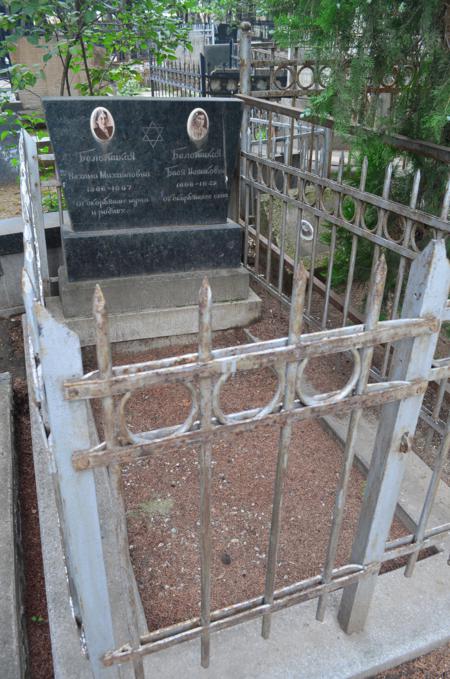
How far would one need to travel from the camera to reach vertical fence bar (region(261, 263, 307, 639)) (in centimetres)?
135

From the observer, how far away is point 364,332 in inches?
58.6

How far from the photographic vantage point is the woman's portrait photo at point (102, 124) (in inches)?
163

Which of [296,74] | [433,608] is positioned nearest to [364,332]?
[433,608]

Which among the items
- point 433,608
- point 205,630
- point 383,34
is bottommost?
point 433,608

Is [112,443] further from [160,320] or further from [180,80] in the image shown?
[180,80]

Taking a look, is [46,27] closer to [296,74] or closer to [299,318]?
[296,74]

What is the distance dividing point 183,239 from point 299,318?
132 inches

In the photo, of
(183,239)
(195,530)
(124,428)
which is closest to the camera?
(124,428)

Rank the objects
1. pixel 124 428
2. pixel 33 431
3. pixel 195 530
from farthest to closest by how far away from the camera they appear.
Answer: pixel 33 431 < pixel 195 530 < pixel 124 428

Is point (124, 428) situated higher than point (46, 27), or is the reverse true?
point (46, 27)

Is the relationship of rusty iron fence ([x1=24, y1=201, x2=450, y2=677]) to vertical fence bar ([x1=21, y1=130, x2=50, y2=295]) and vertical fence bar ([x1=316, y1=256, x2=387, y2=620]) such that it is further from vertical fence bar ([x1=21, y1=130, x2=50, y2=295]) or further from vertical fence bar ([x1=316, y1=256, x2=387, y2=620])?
vertical fence bar ([x1=21, y1=130, x2=50, y2=295])

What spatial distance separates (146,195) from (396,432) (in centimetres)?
336

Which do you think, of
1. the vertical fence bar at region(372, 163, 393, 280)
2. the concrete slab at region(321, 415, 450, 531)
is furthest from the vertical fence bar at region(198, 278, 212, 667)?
the vertical fence bar at region(372, 163, 393, 280)

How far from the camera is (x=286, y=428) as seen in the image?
157cm
